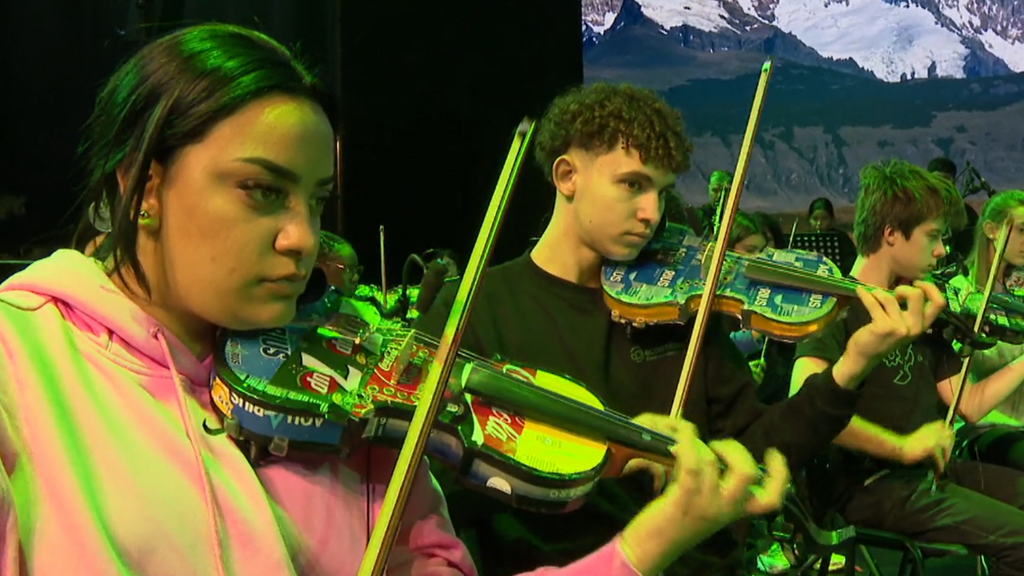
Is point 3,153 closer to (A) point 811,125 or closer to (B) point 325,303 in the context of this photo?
(B) point 325,303

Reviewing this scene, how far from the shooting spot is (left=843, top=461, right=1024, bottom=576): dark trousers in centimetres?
190

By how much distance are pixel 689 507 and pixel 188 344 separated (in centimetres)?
52

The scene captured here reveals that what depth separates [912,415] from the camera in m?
2.04

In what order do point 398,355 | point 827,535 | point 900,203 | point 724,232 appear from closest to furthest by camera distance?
point 398,355, point 724,232, point 827,535, point 900,203

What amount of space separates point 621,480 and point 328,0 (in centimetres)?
306

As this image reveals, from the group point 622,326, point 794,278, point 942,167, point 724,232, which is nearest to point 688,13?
point 942,167

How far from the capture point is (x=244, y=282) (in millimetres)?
799

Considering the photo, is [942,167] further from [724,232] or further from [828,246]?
[724,232]

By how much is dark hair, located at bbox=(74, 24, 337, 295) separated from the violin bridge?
274 millimetres

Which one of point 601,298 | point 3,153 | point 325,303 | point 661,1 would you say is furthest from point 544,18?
point 325,303

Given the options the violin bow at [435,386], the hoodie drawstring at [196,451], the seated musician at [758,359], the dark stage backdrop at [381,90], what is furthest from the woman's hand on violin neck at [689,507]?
the dark stage backdrop at [381,90]

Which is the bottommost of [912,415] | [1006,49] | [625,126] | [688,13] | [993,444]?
[993,444]

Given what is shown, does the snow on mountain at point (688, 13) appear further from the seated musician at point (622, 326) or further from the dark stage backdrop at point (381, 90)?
the seated musician at point (622, 326)

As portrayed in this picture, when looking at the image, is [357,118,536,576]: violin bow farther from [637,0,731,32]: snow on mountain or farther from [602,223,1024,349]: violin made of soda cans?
[637,0,731,32]: snow on mountain
